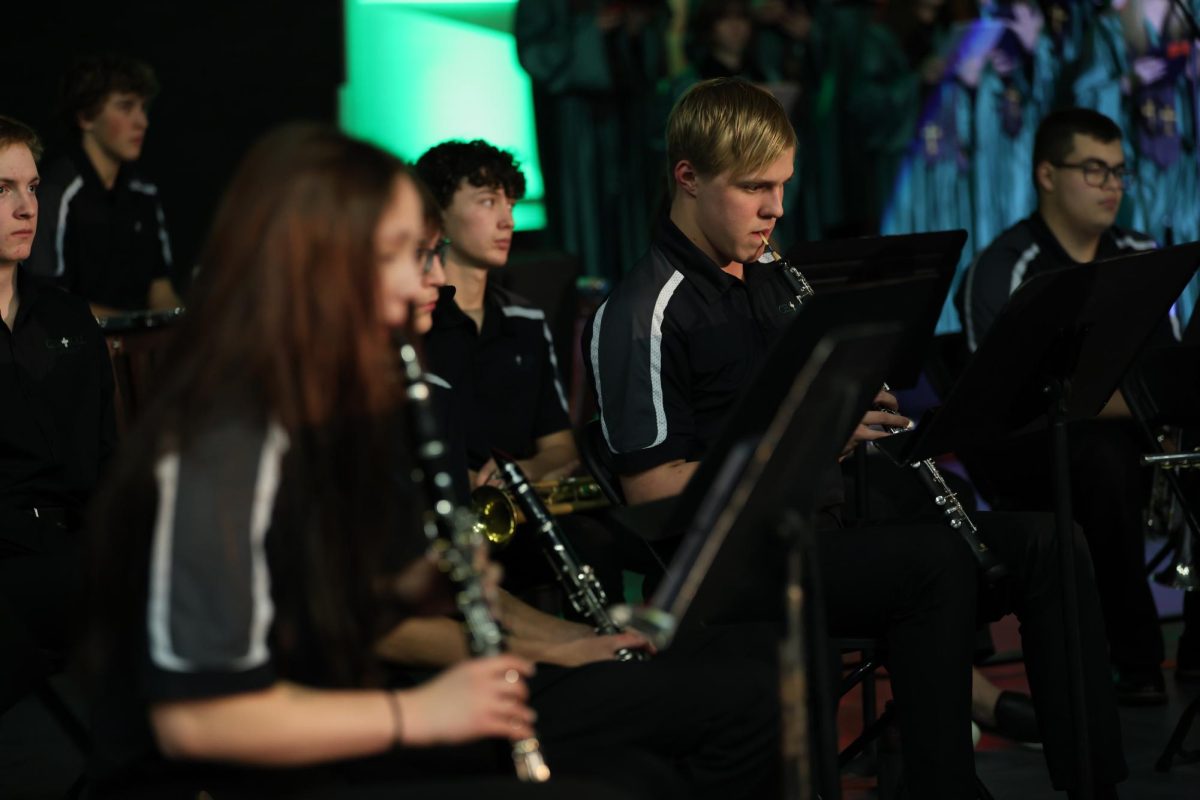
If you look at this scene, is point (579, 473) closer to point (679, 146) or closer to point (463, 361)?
point (463, 361)

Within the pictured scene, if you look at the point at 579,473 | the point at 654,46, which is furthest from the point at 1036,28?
the point at 579,473

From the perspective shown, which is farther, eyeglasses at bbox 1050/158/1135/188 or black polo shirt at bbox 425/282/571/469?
eyeglasses at bbox 1050/158/1135/188

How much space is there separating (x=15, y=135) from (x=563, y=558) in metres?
1.61

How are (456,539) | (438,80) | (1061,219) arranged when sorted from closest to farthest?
(456,539), (1061,219), (438,80)

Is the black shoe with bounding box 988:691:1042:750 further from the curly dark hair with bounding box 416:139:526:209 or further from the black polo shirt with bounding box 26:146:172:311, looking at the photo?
the black polo shirt with bounding box 26:146:172:311

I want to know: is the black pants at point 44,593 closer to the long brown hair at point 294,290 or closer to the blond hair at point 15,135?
the blond hair at point 15,135

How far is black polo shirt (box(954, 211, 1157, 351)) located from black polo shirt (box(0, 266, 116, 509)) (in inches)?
84.2

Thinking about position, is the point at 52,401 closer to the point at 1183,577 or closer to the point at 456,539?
the point at 456,539

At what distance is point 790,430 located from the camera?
1796mm

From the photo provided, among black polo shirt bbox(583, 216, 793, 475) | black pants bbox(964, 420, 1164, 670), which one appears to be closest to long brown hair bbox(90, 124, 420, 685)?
black polo shirt bbox(583, 216, 793, 475)

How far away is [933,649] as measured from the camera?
260cm

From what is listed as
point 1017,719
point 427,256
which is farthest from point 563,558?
point 1017,719

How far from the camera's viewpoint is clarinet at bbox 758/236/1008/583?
2.78m

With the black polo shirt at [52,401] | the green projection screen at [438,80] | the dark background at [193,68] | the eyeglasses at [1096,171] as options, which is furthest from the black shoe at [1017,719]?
the dark background at [193,68]
